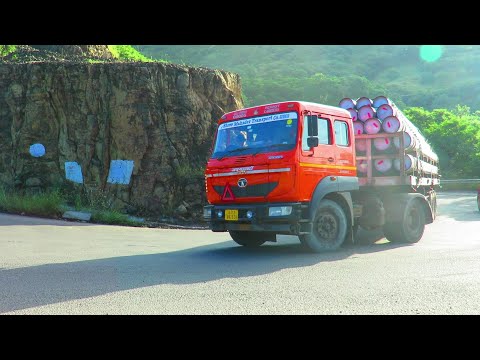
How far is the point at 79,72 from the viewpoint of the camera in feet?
59.3

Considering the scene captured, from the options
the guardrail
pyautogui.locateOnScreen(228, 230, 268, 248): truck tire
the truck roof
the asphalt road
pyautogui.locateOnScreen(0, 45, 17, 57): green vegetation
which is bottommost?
the asphalt road

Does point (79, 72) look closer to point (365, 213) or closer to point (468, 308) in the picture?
point (365, 213)

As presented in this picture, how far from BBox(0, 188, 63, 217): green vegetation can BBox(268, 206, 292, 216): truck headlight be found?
939cm

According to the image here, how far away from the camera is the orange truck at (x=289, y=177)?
28.7ft

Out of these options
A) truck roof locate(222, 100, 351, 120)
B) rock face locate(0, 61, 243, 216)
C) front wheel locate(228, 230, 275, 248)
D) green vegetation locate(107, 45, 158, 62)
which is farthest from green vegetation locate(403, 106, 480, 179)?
truck roof locate(222, 100, 351, 120)

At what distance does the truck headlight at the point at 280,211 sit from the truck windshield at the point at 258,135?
1058mm

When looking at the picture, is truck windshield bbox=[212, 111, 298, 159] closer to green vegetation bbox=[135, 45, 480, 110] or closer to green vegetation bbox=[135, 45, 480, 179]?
green vegetation bbox=[135, 45, 480, 179]

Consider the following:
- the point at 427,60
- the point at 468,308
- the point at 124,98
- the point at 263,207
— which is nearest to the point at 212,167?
the point at 263,207

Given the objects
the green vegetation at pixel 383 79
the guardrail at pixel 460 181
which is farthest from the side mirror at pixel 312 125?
the green vegetation at pixel 383 79

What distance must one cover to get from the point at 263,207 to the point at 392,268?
2441 mm

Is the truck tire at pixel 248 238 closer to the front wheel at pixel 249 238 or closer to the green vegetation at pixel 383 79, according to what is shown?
the front wheel at pixel 249 238

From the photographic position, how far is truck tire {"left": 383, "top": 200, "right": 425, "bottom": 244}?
10922 millimetres

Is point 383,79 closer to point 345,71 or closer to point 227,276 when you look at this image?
point 345,71

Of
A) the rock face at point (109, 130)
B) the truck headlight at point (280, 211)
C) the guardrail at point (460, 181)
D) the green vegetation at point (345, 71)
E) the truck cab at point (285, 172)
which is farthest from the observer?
the green vegetation at point (345, 71)
